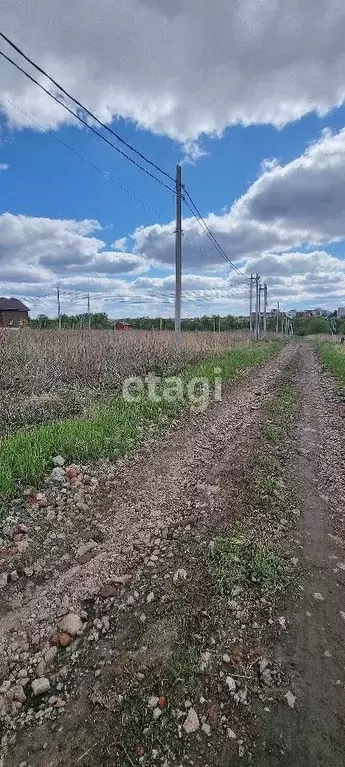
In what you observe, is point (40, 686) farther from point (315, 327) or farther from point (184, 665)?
point (315, 327)

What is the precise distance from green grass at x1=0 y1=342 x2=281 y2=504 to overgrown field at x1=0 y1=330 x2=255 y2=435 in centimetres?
81

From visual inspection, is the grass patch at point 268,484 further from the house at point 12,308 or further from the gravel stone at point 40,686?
the house at point 12,308

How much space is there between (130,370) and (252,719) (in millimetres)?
10509

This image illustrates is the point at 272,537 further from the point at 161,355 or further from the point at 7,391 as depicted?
the point at 161,355

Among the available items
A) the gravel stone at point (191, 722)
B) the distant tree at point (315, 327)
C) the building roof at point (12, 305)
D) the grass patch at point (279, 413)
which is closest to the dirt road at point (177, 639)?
the gravel stone at point (191, 722)

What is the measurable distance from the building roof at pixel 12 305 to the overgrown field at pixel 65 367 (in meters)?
53.6

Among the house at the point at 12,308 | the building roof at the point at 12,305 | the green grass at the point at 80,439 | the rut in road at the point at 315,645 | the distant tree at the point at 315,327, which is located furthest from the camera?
the distant tree at the point at 315,327


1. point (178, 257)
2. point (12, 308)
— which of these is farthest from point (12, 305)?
point (178, 257)

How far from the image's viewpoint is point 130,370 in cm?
1202

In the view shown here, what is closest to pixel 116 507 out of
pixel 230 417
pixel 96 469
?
pixel 96 469

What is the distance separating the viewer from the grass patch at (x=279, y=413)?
6231 mm

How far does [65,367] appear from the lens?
10930mm

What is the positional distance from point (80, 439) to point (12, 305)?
66979 mm

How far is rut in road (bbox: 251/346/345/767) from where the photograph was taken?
1.67 meters
